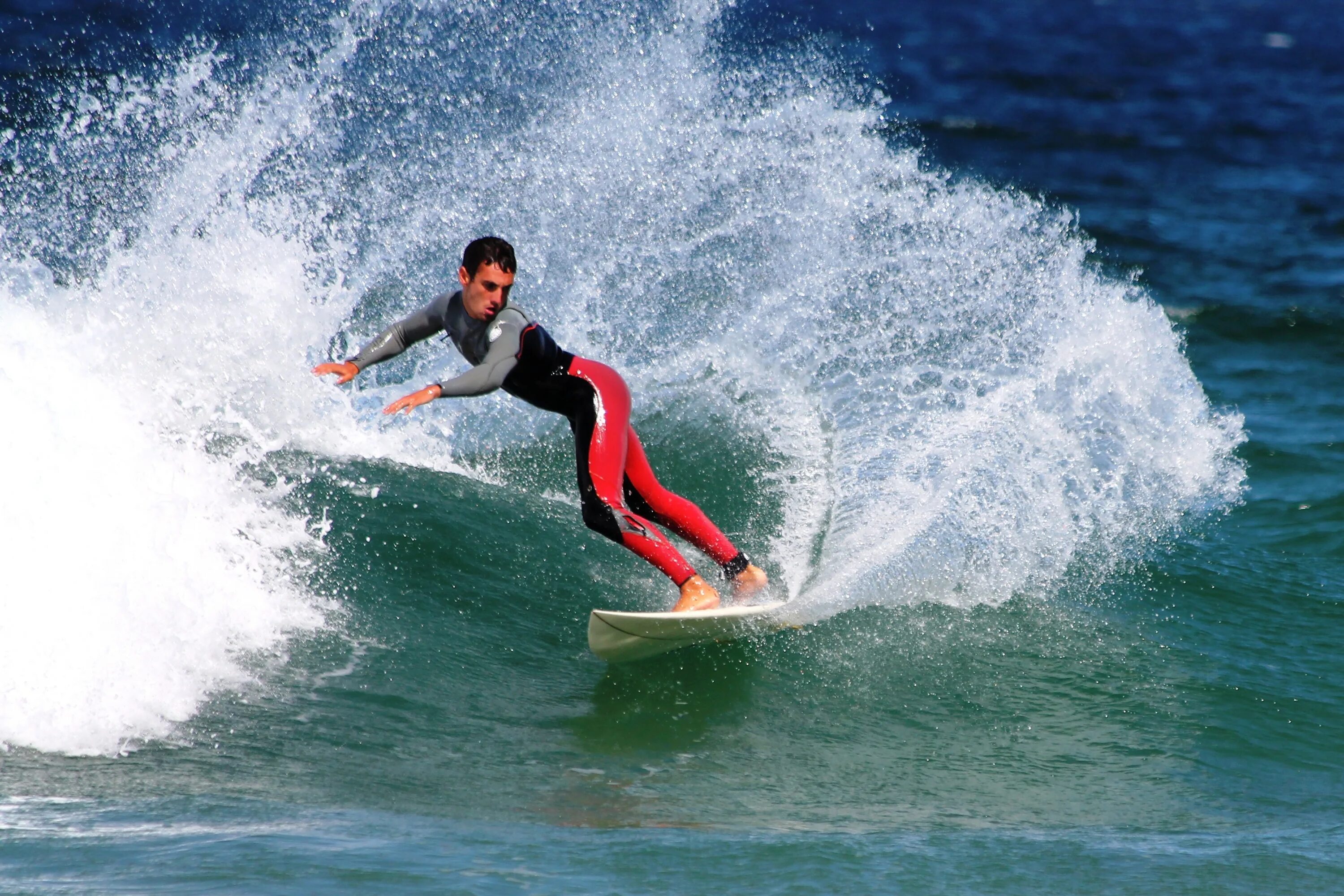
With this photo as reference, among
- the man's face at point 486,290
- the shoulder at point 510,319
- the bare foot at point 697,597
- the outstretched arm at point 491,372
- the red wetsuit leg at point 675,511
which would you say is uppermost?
the man's face at point 486,290

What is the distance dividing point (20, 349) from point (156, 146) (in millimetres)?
4227

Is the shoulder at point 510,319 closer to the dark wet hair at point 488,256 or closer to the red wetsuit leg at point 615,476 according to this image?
the dark wet hair at point 488,256

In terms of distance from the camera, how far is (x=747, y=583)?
18.5 ft

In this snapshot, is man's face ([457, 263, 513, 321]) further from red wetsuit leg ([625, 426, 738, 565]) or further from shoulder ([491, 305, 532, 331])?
red wetsuit leg ([625, 426, 738, 565])

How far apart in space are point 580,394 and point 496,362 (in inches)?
20.8

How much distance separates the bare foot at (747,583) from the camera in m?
5.64

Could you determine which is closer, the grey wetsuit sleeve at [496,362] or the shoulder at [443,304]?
the grey wetsuit sleeve at [496,362]

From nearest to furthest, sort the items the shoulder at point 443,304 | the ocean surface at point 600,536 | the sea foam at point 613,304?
the ocean surface at point 600,536
the shoulder at point 443,304
the sea foam at point 613,304

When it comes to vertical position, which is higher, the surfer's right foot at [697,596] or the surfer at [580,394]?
the surfer at [580,394]

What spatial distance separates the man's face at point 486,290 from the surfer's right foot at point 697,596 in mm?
1346

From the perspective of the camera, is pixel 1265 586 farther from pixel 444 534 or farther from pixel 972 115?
pixel 972 115

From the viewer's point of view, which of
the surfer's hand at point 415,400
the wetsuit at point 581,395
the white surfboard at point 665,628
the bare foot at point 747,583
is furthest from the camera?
the bare foot at point 747,583

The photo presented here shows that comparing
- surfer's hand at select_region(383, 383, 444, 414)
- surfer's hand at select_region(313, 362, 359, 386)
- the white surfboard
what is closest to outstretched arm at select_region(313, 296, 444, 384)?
surfer's hand at select_region(313, 362, 359, 386)

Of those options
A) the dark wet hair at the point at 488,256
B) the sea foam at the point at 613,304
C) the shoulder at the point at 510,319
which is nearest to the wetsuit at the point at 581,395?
the shoulder at the point at 510,319
